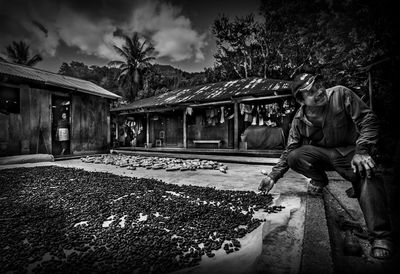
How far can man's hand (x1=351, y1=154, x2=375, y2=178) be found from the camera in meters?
1.58

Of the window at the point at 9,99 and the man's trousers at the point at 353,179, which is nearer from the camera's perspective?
the man's trousers at the point at 353,179

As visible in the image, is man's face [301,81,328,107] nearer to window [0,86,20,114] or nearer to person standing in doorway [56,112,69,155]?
person standing in doorway [56,112,69,155]

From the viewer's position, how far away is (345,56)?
6.31 m

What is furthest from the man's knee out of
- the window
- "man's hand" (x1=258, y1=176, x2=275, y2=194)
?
the window

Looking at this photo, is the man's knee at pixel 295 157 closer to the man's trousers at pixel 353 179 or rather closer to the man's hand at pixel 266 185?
the man's trousers at pixel 353 179

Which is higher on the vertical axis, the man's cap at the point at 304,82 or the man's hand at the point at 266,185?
the man's cap at the point at 304,82

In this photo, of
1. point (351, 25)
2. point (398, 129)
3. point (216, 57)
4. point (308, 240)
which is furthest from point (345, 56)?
point (216, 57)

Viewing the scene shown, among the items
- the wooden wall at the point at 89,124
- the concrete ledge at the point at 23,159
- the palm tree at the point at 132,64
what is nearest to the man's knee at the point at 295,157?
the concrete ledge at the point at 23,159

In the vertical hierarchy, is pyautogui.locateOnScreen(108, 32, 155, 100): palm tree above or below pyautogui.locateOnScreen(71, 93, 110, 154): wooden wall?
above

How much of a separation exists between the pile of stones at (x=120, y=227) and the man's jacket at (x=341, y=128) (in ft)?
3.00

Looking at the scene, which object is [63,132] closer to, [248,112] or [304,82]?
[248,112]

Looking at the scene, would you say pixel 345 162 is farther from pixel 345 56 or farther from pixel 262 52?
pixel 262 52

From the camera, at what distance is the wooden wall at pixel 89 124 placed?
32.0ft

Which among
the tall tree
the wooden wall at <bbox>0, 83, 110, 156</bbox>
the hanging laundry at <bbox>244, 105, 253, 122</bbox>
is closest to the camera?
the wooden wall at <bbox>0, 83, 110, 156</bbox>
